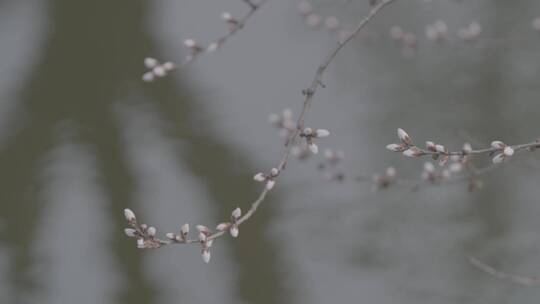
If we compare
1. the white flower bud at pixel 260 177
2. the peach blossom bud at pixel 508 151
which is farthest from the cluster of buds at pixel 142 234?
the peach blossom bud at pixel 508 151

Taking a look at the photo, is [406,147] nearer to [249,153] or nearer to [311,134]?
[311,134]

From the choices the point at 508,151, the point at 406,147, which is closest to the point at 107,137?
the point at 406,147

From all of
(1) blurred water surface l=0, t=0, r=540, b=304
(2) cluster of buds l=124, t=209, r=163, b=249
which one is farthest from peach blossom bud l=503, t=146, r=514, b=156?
(1) blurred water surface l=0, t=0, r=540, b=304

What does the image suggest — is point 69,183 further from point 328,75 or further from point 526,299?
point 526,299

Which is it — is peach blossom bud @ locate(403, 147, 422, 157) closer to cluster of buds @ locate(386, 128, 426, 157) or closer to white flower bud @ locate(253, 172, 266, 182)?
cluster of buds @ locate(386, 128, 426, 157)

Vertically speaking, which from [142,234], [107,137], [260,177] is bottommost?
[142,234]

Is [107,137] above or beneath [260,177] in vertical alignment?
above

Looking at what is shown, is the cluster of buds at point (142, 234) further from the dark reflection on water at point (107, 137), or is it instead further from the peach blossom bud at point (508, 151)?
the dark reflection on water at point (107, 137)

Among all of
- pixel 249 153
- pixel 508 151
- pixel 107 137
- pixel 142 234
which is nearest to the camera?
pixel 508 151
